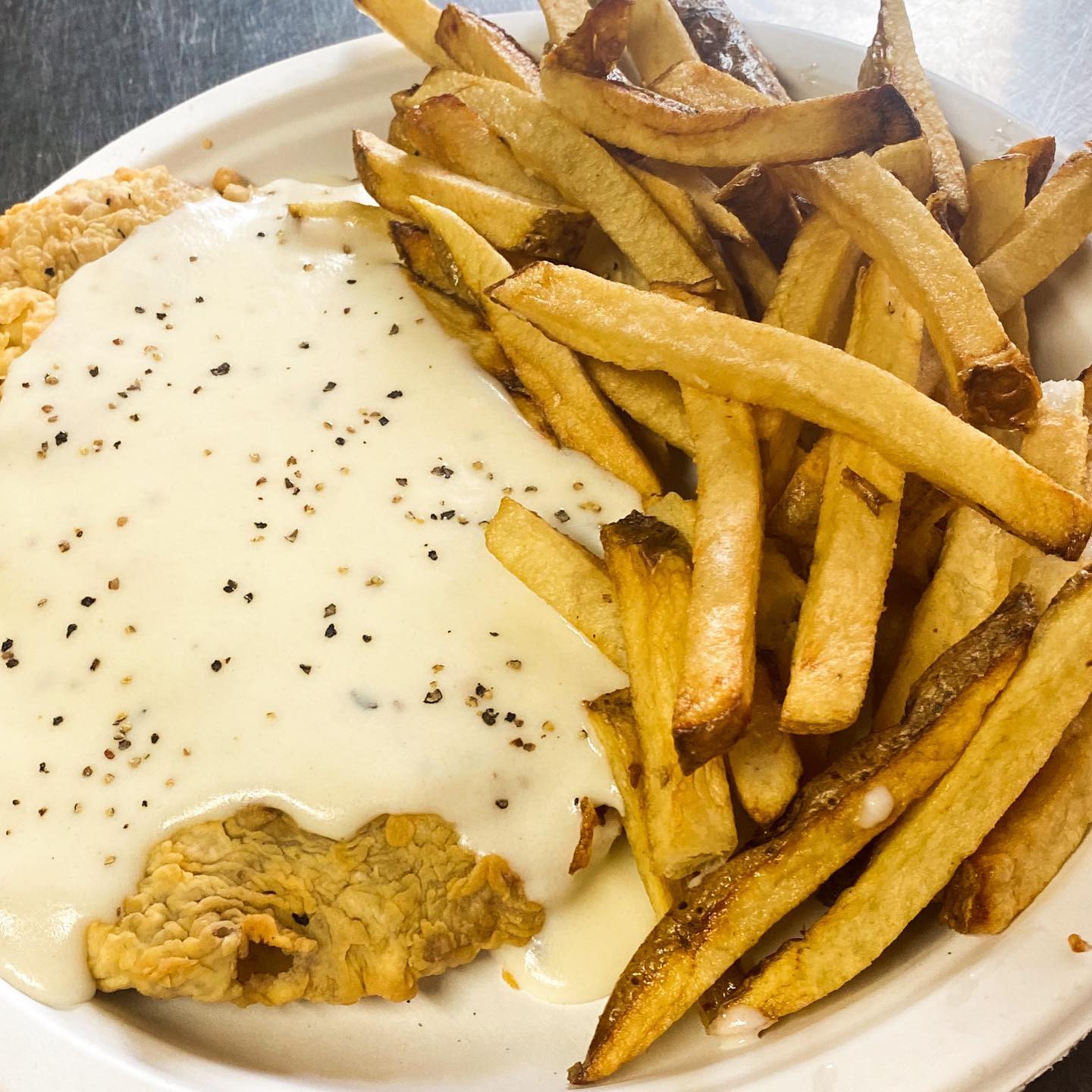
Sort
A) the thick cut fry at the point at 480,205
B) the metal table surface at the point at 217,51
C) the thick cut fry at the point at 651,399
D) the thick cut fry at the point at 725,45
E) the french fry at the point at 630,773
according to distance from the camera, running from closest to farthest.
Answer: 1. the french fry at the point at 630,773
2. the thick cut fry at the point at 651,399
3. the thick cut fry at the point at 480,205
4. the thick cut fry at the point at 725,45
5. the metal table surface at the point at 217,51

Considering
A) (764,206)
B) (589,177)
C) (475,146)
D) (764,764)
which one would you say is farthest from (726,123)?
(764,764)

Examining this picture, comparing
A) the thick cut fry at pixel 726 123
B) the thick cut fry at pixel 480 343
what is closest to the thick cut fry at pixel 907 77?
the thick cut fry at pixel 726 123

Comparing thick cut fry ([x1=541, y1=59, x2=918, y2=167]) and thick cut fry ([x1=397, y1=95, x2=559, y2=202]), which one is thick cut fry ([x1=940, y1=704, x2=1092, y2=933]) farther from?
thick cut fry ([x1=397, y1=95, x2=559, y2=202])

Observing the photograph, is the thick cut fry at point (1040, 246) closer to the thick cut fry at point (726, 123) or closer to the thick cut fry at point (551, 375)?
Result: the thick cut fry at point (726, 123)

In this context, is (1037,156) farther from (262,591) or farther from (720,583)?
(262,591)

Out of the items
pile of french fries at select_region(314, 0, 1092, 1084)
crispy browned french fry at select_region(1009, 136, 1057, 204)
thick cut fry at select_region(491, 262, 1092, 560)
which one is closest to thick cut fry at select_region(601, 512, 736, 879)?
pile of french fries at select_region(314, 0, 1092, 1084)

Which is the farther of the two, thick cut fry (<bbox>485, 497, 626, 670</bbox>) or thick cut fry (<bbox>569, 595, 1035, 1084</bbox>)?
thick cut fry (<bbox>485, 497, 626, 670</bbox>)
